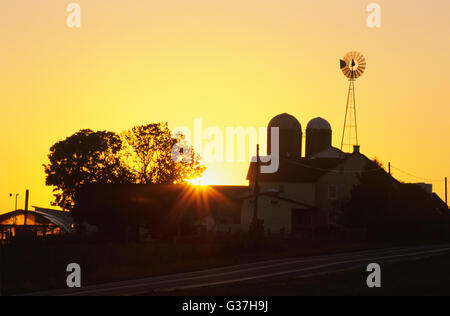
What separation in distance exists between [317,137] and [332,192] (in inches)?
734

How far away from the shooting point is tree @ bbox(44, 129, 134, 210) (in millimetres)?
100312

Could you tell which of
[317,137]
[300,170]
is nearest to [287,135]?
[317,137]

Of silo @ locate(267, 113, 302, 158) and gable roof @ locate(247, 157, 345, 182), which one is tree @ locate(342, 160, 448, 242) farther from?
silo @ locate(267, 113, 302, 158)

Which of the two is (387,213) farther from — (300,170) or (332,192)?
(300,170)

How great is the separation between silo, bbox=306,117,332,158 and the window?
16.3 m

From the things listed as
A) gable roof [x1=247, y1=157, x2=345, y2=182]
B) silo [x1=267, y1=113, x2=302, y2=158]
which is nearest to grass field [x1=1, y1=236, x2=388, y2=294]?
gable roof [x1=247, y1=157, x2=345, y2=182]

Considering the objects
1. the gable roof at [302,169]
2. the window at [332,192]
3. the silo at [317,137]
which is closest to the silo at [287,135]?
the silo at [317,137]

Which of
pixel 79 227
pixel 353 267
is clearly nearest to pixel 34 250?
pixel 353 267

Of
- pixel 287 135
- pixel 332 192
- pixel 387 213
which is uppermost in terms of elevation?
pixel 287 135

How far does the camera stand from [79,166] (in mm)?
101062
